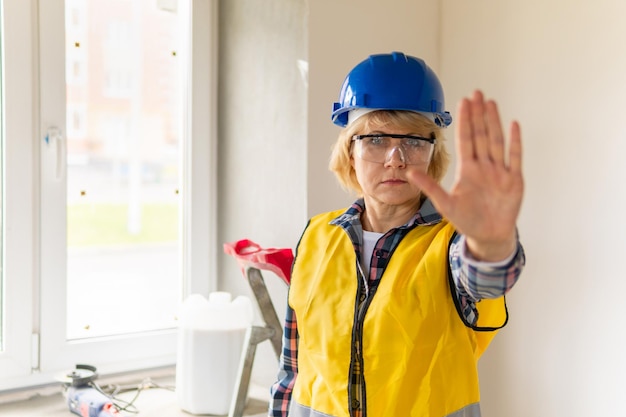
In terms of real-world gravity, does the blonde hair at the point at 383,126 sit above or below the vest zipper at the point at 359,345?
above

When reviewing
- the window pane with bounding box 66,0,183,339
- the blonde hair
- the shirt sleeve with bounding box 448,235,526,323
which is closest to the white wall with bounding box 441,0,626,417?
the blonde hair

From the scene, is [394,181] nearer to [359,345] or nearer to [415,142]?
[415,142]

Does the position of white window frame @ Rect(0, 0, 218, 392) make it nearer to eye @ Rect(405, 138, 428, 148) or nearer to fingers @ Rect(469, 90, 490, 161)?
eye @ Rect(405, 138, 428, 148)

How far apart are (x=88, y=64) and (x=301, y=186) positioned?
0.67 meters

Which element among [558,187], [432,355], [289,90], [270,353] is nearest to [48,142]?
[289,90]

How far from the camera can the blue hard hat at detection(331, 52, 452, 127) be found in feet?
3.88

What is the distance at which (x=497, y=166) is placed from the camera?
849 millimetres

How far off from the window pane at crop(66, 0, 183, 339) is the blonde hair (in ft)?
A: 2.59

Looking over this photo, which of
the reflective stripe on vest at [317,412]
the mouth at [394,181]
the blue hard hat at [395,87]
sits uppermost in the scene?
the blue hard hat at [395,87]

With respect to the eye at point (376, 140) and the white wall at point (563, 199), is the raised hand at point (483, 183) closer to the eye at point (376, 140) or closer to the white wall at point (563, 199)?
the eye at point (376, 140)

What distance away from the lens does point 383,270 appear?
118 centimetres

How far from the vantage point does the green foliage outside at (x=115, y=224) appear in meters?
1.86

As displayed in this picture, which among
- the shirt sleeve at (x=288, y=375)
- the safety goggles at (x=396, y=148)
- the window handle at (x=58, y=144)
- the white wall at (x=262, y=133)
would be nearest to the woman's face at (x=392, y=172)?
the safety goggles at (x=396, y=148)

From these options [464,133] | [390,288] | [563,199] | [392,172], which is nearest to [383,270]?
[390,288]
